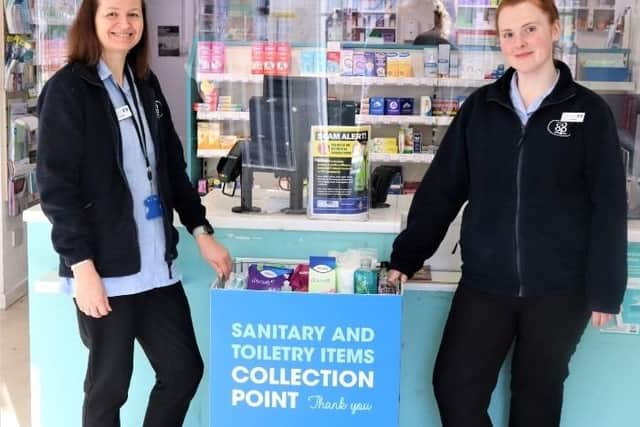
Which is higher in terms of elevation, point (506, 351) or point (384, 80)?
point (384, 80)

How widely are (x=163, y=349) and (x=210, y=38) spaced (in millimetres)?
2893

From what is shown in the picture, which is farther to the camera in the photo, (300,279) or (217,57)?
(217,57)

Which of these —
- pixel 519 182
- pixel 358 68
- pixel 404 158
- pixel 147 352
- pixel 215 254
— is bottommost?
pixel 147 352

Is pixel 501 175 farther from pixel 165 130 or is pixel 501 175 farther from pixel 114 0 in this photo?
pixel 114 0

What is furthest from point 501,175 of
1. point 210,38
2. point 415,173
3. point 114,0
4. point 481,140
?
point 210,38

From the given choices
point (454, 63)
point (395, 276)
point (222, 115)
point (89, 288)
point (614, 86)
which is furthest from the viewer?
point (222, 115)

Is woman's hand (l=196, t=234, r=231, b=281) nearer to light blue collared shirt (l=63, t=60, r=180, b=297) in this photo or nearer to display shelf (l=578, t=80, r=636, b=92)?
light blue collared shirt (l=63, t=60, r=180, b=297)

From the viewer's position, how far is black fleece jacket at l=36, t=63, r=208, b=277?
1.86 metres

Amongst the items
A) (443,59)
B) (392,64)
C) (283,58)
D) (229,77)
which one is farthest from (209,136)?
(443,59)

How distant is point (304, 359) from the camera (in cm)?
203

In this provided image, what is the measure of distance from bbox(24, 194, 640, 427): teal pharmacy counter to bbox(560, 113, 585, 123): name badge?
→ 0.59 m

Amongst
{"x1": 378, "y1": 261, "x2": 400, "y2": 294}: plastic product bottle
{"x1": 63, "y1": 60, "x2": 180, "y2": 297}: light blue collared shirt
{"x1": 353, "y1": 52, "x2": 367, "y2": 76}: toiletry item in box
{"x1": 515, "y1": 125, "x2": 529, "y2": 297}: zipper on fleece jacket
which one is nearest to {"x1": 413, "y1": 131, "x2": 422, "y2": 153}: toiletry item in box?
{"x1": 353, "y1": 52, "x2": 367, "y2": 76}: toiletry item in box

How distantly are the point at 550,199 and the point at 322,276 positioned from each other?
2.01ft

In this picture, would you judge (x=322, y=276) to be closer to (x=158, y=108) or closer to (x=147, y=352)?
(x=147, y=352)
